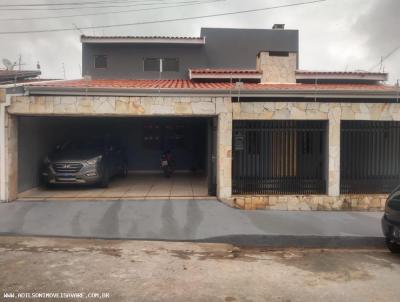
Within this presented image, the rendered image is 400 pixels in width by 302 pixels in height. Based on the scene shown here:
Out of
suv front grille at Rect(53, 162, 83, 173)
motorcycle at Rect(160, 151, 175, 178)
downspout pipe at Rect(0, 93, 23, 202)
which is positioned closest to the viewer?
downspout pipe at Rect(0, 93, 23, 202)

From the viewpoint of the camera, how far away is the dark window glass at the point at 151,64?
58.3 feet

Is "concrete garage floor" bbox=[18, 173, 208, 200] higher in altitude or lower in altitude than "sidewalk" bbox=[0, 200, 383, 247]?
higher

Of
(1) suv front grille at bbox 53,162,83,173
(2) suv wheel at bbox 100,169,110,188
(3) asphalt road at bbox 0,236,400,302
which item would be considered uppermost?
(1) suv front grille at bbox 53,162,83,173

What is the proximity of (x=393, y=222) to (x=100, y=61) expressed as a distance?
14346 mm

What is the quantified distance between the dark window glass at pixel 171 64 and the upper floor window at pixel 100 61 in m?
2.63

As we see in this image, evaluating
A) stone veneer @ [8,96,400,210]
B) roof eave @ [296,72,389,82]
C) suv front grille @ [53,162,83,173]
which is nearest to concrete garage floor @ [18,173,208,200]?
suv front grille @ [53,162,83,173]

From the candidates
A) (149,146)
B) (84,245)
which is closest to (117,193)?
(84,245)

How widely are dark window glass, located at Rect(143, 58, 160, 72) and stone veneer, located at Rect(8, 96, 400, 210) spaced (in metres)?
7.87

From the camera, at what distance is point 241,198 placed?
10.2 metres

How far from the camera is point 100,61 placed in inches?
707

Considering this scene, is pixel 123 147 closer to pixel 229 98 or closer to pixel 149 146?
pixel 149 146

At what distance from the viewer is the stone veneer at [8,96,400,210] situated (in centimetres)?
1017

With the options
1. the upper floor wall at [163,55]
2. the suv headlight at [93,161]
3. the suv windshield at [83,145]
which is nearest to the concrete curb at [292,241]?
the suv headlight at [93,161]

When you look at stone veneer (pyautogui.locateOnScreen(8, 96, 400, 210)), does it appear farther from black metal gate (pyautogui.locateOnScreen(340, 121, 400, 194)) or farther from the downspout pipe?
black metal gate (pyautogui.locateOnScreen(340, 121, 400, 194))
